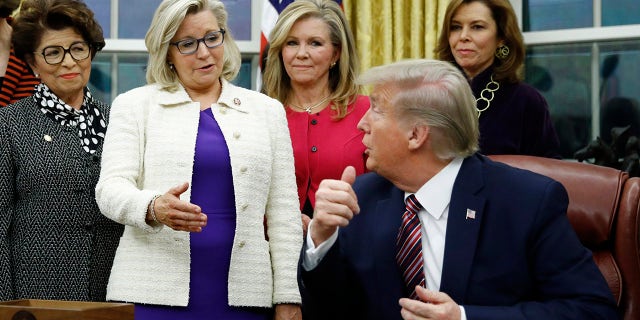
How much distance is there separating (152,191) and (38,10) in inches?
32.0

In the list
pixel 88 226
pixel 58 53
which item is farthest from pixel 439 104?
pixel 58 53

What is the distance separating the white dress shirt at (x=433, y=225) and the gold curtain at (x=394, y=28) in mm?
2227

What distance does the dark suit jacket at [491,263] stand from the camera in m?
2.39

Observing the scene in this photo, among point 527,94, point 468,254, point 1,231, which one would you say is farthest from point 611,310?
point 1,231

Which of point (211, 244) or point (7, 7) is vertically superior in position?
point (7, 7)

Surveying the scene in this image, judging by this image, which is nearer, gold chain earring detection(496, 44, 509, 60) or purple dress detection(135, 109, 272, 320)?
purple dress detection(135, 109, 272, 320)

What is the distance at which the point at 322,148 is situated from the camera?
347 cm

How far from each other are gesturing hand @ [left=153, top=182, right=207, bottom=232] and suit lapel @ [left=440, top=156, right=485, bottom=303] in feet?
2.17

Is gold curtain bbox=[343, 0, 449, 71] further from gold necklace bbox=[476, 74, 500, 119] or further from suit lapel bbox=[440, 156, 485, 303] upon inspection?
suit lapel bbox=[440, 156, 485, 303]

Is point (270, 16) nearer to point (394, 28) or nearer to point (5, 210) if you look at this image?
point (394, 28)

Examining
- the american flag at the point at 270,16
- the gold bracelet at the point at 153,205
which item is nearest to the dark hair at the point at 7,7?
the gold bracelet at the point at 153,205

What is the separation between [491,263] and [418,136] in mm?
366

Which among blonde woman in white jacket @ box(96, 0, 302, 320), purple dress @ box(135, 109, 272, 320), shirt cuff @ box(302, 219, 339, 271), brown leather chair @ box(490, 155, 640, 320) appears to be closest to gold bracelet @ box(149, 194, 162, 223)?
blonde woman in white jacket @ box(96, 0, 302, 320)

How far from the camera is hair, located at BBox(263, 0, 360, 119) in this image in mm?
3646
